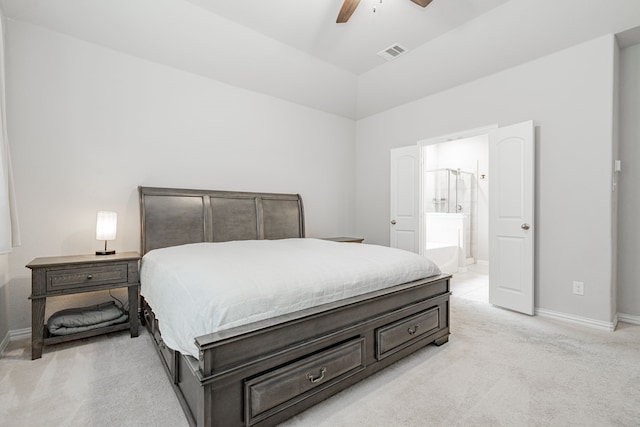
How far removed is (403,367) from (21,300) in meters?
3.29

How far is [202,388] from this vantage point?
1276 mm

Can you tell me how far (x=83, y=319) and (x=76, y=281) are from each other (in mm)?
358

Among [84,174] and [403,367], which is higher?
[84,174]

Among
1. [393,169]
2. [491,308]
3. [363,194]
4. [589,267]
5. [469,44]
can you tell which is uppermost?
[469,44]

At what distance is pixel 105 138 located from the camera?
10.0 ft

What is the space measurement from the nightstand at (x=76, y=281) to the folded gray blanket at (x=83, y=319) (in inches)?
1.6

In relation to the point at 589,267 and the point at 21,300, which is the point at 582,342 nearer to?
the point at 589,267

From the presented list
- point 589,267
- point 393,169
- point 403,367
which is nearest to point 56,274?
point 403,367

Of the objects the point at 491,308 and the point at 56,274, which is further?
the point at 491,308

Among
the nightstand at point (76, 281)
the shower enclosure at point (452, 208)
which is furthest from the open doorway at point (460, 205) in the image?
the nightstand at point (76, 281)

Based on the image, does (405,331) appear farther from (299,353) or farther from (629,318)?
(629,318)

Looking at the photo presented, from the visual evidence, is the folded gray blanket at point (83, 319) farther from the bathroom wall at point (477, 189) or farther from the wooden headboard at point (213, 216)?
the bathroom wall at point (477, 189)

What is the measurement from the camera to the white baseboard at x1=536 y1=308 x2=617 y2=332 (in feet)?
9.37

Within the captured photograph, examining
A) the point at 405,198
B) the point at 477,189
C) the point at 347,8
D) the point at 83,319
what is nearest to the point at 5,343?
the point at 83,319
